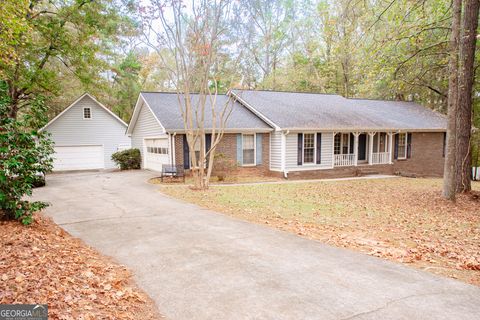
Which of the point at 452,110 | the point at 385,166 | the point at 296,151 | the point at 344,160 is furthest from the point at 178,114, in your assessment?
the point at 385,166

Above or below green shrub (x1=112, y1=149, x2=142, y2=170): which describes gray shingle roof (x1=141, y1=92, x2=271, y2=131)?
above

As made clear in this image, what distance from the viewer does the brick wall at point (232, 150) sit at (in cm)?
1720

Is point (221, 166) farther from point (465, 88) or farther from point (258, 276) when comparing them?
point (258, 276)

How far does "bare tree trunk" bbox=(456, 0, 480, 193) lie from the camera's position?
10.8m

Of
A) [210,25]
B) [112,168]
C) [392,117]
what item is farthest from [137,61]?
[392,117]

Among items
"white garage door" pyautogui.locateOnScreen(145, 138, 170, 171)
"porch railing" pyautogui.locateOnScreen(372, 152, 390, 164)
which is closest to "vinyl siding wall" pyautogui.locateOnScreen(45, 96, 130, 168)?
"white garage door" pyautogui.locateOnScreen(145, 138, 170, 171)

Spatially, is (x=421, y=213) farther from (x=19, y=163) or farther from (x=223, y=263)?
(x=19, y=163)

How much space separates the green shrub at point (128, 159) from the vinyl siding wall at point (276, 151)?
9320 mm

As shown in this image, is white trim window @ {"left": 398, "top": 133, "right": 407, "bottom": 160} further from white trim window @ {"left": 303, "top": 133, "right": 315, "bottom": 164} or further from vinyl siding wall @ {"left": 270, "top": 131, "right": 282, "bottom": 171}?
vinyl siding wall @ {"left": 270, "top": 131, "right": 282, "bottom": 171}

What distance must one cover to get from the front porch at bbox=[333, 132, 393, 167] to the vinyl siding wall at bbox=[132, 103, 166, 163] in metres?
10.8

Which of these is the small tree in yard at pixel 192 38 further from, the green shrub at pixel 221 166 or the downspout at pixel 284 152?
the downspout at pixel 284 152

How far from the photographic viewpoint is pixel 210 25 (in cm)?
1393

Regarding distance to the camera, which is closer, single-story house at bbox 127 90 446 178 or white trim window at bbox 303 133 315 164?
single-story house at bbox 127 90 446 178

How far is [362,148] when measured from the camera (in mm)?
22172
